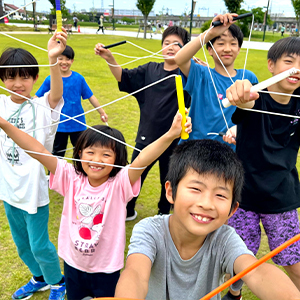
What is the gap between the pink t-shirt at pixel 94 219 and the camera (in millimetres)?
1592

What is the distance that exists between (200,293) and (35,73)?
4.90 ft

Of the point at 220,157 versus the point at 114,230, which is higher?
the point at 220,157

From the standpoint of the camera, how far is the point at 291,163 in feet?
5.78

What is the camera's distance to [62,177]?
1.62 m

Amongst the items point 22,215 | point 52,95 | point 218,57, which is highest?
point 218,57

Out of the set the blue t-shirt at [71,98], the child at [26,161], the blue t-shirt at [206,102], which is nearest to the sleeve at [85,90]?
the blue t-shirt at [71,98]

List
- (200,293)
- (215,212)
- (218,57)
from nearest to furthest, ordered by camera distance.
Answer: (215,212) < (200,293) < (218,57)

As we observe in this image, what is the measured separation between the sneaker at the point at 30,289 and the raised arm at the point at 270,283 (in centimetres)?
150

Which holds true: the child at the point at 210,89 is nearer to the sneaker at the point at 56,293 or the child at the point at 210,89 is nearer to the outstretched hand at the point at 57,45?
the outstretched hand at the point at 57,45

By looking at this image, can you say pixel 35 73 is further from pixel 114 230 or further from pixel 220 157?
pixel 220 157

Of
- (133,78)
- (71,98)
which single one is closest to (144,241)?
(133,78)

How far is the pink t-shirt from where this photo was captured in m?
1.59

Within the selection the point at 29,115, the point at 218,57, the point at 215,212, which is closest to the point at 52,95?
the point at 29,115

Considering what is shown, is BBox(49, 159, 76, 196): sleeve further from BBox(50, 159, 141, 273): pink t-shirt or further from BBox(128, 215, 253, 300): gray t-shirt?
BBox(128, 215, 253, 300): gray t-shirt
